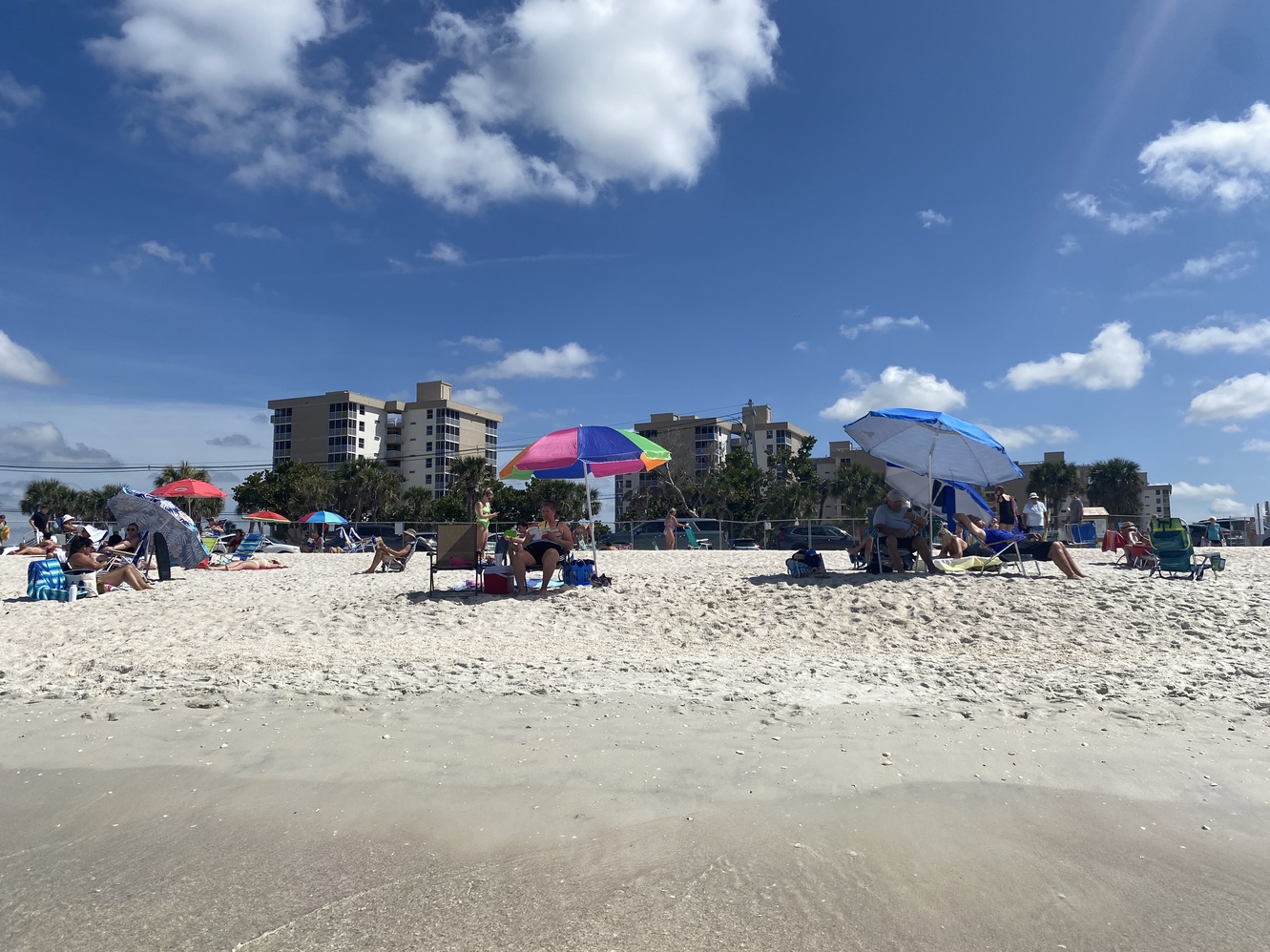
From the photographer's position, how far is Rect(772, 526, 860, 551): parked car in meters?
24.1

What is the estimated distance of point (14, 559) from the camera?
1802cm

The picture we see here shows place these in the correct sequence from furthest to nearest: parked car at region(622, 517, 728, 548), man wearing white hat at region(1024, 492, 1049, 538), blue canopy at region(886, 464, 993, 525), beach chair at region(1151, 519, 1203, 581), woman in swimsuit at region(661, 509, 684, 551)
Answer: parked car at region(622, 517, 728, 548)
woman in swimsuit at region(661, 509, 684, 551)
man wearing white hat at region(1024, 492, 1049, 538)
blue canopy at region(886, 464, 993, 525)
beach chair at region(1151, 519, 1203, 581)

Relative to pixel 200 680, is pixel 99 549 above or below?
above

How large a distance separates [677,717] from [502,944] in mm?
2526

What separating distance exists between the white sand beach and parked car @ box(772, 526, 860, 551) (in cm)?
1614

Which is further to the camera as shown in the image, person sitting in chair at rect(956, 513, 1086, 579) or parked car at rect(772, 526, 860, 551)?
parked car at rect(772, 526, 860, 551)

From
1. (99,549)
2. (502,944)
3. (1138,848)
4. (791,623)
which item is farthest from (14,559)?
(1138,848)

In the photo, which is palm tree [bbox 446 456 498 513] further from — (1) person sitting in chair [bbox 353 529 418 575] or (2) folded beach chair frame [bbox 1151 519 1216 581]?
(2) folded beach chair frame [bbox 1151 519 1216 581]

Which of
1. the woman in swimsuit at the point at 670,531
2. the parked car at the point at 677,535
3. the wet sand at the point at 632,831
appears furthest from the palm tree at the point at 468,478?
the wet sand at the point at 632,831

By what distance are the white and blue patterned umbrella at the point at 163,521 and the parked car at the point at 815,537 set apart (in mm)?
15820

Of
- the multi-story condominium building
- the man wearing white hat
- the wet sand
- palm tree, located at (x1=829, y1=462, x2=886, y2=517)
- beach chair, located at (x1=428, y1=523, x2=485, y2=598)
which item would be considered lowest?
the wet sand

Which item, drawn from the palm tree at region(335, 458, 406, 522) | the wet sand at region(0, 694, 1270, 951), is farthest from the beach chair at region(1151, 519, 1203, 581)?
the palm tree at region(335, 458, 406, 522)

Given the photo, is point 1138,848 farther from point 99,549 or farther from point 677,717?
point 99,549

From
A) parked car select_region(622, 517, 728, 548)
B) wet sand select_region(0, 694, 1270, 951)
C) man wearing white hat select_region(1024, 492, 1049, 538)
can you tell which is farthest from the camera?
parked car select_region(622, 517, 728, 548)
